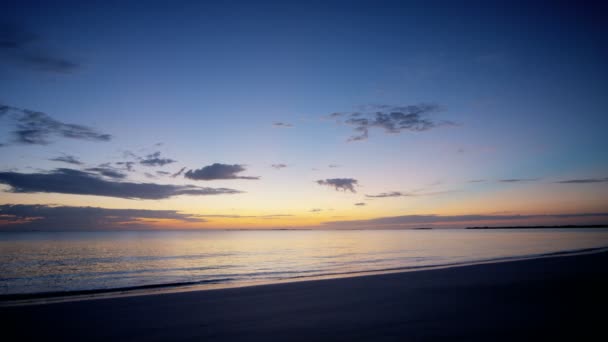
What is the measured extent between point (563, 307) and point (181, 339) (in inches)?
449

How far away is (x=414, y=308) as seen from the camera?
1034 centimetres

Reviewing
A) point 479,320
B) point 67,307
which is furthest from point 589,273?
point 67,307

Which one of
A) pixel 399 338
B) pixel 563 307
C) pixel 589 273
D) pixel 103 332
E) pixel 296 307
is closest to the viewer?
pixel 399 338

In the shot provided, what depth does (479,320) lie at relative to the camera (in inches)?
349

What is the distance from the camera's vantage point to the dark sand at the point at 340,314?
793 cm

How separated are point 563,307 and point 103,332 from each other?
13.6 m

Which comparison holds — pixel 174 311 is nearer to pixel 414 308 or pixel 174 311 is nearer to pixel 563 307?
pixel 414 308

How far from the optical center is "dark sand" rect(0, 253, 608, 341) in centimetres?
793

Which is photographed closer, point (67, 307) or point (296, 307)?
point (296, 307)

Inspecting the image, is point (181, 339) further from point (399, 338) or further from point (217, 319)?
point (399, 338)

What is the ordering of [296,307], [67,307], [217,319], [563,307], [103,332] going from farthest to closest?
[67,307] < [296,307] < [563,307] < [217,319] < [103,332]

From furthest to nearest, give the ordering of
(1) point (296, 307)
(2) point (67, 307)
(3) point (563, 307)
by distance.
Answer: (2) point (67, 307), (1) point (296, 307), (3) point (563, 307)

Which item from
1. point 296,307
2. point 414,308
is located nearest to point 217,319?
point 296,307

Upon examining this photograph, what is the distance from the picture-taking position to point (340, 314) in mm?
9719
